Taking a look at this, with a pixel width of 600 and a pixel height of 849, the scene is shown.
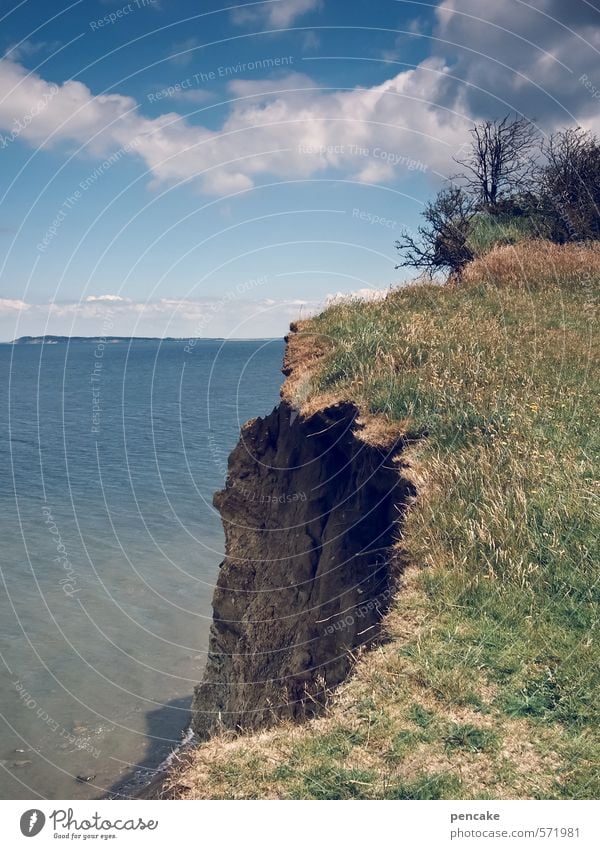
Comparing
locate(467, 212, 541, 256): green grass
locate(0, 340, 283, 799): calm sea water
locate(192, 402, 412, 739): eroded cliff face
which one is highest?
locate(467, 212, 541, 256): green grass

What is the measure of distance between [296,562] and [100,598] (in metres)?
21.0

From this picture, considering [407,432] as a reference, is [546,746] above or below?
below

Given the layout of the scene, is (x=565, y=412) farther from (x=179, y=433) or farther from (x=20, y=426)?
(x=20, y=426)

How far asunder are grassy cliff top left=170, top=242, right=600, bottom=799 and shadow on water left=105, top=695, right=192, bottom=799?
13.1 metres

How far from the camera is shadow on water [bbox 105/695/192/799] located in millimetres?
21000

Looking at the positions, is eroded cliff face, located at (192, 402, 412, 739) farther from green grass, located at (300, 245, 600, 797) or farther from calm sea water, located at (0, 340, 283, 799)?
calm sea water, located at (0, 340, 283, 799)

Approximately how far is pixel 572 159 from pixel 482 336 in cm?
1807

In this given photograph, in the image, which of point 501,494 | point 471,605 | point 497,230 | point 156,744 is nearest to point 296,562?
point 501,494

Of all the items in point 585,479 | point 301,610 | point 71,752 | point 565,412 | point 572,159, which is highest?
point 572,159

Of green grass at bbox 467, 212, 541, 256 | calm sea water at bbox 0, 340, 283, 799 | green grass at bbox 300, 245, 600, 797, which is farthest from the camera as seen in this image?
green grass at bbox 467, 212, 541, 256

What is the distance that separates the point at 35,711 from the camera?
2498 cm

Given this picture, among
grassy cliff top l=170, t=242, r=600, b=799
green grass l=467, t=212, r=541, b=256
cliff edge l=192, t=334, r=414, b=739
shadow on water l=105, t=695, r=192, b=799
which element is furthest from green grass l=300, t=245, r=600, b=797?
shadow on water l=105, t=695, r=192, b=799

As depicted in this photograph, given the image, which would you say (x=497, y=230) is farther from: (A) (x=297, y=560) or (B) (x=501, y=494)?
(B) (x=501, y=494)
